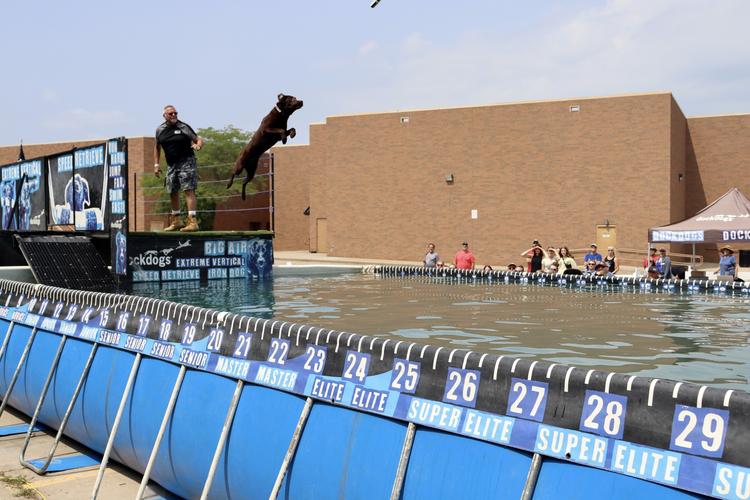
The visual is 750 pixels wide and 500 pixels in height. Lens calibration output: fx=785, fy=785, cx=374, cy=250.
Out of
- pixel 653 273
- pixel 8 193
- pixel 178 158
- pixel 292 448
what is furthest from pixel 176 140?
pixel 292 448

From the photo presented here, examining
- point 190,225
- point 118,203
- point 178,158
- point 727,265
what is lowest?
point 727,265

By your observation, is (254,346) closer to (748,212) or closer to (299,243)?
(748,212)

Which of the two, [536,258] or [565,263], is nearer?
[565,263]

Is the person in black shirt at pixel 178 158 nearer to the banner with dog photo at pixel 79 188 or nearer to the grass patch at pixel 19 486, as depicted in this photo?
the banner with dog photo at pixel 79 188

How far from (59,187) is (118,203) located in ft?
10.8

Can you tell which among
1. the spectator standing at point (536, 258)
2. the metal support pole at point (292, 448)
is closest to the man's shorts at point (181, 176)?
the spectator standing at point (536, 258)

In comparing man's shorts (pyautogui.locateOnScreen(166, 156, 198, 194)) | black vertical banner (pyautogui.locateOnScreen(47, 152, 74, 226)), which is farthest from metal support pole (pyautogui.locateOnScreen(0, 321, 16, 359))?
man's shorts (pyautogui.locateOnScreen(166, 156, 198, 194))

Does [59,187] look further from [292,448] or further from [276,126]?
[292,448]

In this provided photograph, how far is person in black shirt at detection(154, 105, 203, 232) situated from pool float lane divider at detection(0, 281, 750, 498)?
10.5 meters

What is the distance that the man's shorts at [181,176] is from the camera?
18.7 metres

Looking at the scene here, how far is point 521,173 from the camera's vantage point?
47.7m

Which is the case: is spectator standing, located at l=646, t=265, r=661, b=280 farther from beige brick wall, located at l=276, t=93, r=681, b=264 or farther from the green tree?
the green tree

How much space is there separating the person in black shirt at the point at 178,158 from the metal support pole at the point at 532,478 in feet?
50.3

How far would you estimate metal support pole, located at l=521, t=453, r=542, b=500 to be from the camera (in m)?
3.65
